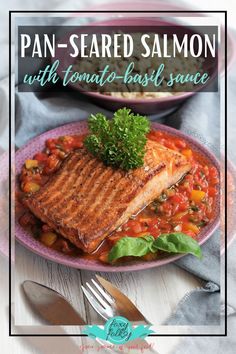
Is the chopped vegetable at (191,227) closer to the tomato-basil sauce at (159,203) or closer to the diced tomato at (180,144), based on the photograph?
the tomato-basil sauce at (159,203)

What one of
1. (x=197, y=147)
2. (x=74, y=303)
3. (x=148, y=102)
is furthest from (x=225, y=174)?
(x=74, y=303)

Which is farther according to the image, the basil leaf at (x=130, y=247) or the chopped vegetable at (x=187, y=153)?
the chopped vegetable at (x=187, y=153)

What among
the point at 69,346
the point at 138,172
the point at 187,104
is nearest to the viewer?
the point at 69,346

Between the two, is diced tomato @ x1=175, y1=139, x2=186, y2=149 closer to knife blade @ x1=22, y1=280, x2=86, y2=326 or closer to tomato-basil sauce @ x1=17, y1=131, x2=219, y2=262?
tomato-basil sauce @ x1=17, y1=131, x2=219, y2=262

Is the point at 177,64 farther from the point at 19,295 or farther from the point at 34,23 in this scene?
the point at 19,295

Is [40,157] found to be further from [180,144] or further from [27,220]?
[180,144]

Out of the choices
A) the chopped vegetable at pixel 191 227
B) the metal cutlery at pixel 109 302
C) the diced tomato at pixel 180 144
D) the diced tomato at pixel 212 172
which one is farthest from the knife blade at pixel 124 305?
the diced tomato at pixel 180 144
